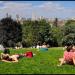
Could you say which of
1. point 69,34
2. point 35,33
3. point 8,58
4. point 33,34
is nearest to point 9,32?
point 33,34

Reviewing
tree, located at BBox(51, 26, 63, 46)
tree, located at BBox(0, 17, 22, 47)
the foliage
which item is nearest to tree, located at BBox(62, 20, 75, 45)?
tree, located at BBox(51, 26, 63, 46)

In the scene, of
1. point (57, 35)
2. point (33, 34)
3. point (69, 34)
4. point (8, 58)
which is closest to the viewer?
point (8, 58)

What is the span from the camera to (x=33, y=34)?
8812 centimetres

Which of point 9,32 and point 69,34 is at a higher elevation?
point 9,32

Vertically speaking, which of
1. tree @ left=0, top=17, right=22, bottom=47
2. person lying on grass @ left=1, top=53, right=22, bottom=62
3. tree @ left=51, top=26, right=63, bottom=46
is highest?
person lying on grass @ left=1, top=53, right=22, bottom=62

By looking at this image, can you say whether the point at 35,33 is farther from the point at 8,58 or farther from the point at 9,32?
the point at 8,58

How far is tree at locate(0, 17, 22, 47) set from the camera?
270ft

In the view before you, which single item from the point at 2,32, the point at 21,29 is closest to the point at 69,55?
the point at 2,32

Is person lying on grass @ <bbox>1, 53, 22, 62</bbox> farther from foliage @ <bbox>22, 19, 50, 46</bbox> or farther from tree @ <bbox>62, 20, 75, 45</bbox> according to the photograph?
tree @ <bbox>62, 20, 75, 45</bbox>

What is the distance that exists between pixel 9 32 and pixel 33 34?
645 centimetres

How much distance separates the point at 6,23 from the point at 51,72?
248 feet

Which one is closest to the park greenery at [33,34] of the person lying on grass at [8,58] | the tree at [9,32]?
the tree at [9,32]

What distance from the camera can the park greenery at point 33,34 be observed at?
8475 centimetres

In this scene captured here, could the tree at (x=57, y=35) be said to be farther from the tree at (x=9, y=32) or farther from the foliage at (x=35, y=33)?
the tree at (x=9, y=32)
